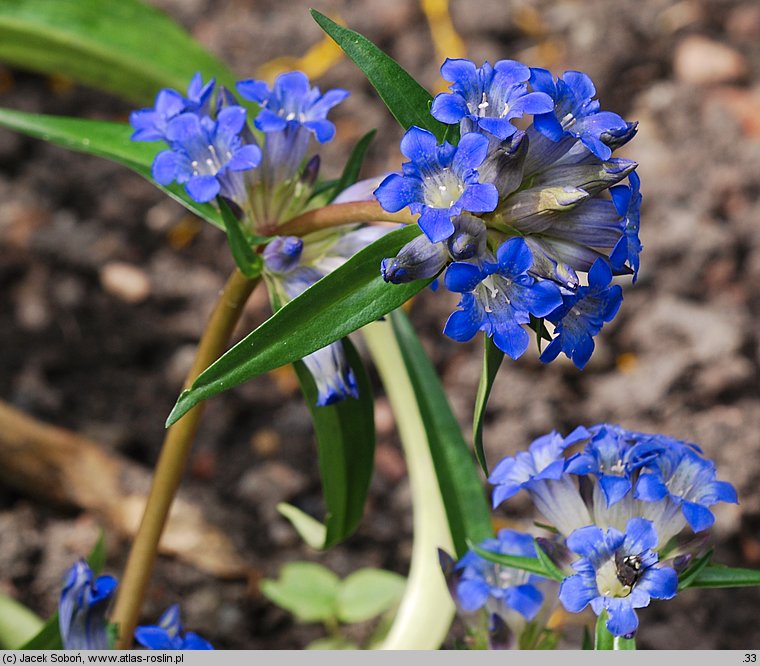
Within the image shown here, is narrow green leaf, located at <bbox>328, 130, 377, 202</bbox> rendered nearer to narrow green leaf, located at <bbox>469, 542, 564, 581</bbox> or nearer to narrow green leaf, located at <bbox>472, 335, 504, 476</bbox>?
narrow green leaf, located at <bbox>472, 335, 504, 476</bbox>

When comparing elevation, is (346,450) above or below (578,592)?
above

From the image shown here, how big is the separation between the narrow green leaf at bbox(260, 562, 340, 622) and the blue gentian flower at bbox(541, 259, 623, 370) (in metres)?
1.01

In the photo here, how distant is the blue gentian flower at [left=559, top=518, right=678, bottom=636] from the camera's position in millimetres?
979

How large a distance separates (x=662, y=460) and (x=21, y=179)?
1.98 m

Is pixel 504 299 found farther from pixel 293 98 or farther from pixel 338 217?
pixel 293 98

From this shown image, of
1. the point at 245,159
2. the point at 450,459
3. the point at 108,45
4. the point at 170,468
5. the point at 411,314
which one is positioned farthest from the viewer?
the point at 411,314

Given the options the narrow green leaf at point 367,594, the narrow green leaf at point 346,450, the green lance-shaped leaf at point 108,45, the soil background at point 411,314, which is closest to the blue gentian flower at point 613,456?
the narrow green leaf at point 346,450

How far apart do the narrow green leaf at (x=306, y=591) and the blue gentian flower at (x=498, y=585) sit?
0.63 meters

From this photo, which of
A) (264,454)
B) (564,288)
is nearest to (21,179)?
(264,454)

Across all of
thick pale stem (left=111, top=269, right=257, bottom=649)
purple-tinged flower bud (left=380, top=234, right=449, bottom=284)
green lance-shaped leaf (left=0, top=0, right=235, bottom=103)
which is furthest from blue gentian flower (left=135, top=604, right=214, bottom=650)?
green lance-shaped leaf (left=0, top=0, right=235, bottom=103)

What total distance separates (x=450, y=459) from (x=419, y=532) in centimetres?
30

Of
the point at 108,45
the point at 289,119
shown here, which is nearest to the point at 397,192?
the point at 289,119

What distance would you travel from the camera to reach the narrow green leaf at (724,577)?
3.47ft

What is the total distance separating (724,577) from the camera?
108 cm
